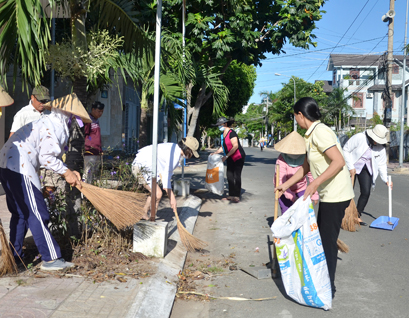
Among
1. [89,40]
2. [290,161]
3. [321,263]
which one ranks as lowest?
[321,263]

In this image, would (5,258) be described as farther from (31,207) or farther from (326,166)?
(326,166)

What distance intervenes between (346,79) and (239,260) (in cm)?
5668

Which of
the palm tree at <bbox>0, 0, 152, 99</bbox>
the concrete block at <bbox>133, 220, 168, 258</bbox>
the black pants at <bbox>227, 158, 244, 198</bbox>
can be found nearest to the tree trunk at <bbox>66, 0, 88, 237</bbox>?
the palm tree at <bbox>0, 0, 152, 99</bbox>

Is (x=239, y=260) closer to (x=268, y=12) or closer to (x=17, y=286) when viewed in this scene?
(x=17, y=286)

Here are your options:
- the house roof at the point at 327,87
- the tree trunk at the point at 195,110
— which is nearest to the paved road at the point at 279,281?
the tree trunk at the point at 195,110

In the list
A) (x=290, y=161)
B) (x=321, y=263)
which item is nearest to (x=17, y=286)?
(x=321, y=263)

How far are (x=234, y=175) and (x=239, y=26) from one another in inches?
307

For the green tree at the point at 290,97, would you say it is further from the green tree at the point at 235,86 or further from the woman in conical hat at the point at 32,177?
the woman in conical hat at the point at 32,177

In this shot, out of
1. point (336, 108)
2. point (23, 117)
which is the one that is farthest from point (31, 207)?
point (336, 108)

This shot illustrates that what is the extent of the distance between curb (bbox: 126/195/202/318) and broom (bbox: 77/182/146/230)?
0.60 m

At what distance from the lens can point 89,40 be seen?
5.21 metres

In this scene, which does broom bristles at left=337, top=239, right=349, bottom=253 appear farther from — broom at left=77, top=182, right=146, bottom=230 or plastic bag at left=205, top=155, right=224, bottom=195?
plastic bag at left=205, top=155, right=224, bottom=195

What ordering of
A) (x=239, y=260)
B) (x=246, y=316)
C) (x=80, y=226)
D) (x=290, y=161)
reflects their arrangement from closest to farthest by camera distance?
(x=246, y=316), (x=80, y=226), (x=239, y=260), (x=290, y=161)

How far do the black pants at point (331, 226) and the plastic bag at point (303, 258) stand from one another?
0.19m
